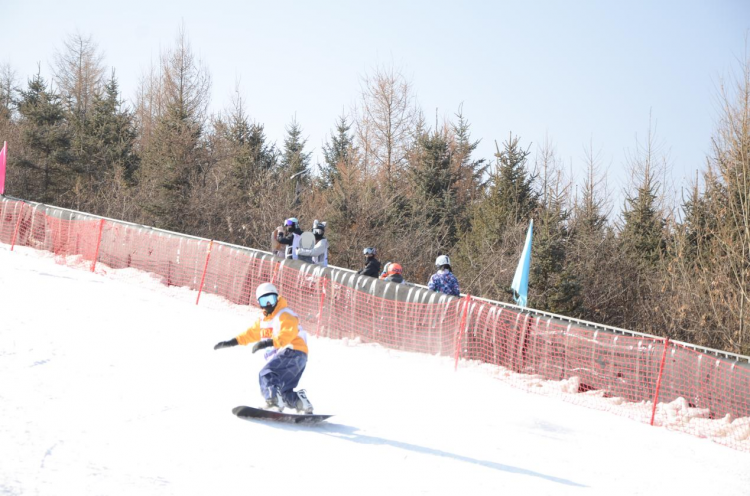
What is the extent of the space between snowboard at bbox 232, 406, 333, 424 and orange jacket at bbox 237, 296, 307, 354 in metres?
0.67

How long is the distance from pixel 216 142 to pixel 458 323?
81.2 ft

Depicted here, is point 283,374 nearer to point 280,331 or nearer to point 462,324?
point 280,331

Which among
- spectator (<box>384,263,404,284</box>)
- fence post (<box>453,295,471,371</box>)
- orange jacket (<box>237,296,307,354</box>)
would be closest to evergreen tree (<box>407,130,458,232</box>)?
spectator (<box>384,263,404,284</box>)

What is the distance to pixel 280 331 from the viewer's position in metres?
7.43

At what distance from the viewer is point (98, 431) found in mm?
6379

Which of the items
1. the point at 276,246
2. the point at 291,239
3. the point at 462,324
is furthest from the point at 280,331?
the point at 276,246

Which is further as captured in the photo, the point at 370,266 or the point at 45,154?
the point at 45,154

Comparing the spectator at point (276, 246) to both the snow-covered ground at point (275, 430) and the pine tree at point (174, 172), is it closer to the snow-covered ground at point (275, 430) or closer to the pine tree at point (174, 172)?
the snow-covered ground at point (275, 430)

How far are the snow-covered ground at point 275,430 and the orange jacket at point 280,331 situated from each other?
84 cm

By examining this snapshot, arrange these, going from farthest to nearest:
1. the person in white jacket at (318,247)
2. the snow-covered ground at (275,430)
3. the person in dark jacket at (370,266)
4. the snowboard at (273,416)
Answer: the person in white jacket at (318,247)
the person in dark jacket at (370,266)
the snowboard at (273,416)
the snow-covered ground at (275,430)

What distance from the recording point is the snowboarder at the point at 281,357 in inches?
293

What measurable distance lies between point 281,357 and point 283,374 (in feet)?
0.63

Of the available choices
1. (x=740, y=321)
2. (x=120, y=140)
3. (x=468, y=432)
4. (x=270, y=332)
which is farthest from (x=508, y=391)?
(x=120, y=140)

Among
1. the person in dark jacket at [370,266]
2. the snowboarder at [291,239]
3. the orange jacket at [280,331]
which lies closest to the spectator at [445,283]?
the person in dark jacket at [370,266]
